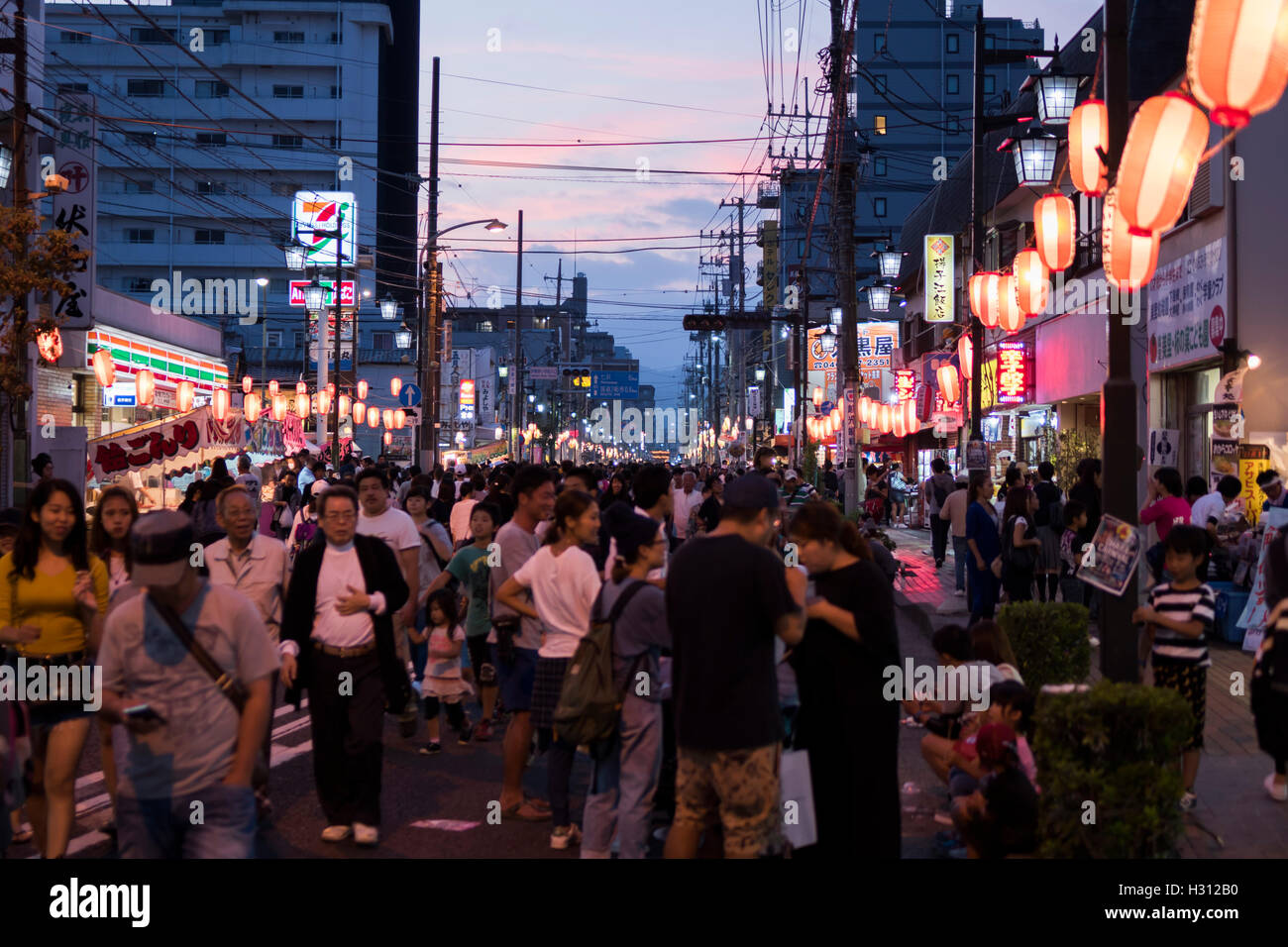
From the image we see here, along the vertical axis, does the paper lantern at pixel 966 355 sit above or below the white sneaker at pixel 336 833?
above

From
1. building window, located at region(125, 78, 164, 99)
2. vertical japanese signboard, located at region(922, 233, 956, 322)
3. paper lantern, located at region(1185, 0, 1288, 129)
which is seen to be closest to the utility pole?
paper lantern, located at region(1185, 0, 1288, 129)

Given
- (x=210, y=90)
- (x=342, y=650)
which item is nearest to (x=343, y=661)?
(x=342, y=650)

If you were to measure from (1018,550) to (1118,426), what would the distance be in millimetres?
5595

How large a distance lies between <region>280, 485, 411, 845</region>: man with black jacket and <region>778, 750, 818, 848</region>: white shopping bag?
2.60 metres

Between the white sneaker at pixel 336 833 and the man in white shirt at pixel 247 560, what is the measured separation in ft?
2.23

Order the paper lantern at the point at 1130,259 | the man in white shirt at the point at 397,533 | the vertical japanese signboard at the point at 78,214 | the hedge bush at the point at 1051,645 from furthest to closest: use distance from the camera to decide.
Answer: the vertical japanese signboard at the point at 78,214, the hedge bush at the point at 1051,645, the paper lantern at the point at 1130,259, the man in white shirt at the point at 397,533

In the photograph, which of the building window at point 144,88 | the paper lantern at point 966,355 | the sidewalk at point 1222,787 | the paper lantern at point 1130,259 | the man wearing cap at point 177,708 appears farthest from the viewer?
the building window at point 144,88

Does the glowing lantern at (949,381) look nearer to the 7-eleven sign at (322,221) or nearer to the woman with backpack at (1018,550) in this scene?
the woman with backpack at (1018,550)

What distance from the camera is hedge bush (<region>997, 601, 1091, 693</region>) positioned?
9195 mm

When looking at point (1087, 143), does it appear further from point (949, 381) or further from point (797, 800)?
point (949, 381)

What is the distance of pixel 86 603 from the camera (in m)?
6.48

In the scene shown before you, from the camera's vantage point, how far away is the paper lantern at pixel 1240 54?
615 cm

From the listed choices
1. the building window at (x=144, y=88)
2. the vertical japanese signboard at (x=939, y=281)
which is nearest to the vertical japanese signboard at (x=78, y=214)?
the vertical japanese signboard at (x=939, y=281)
